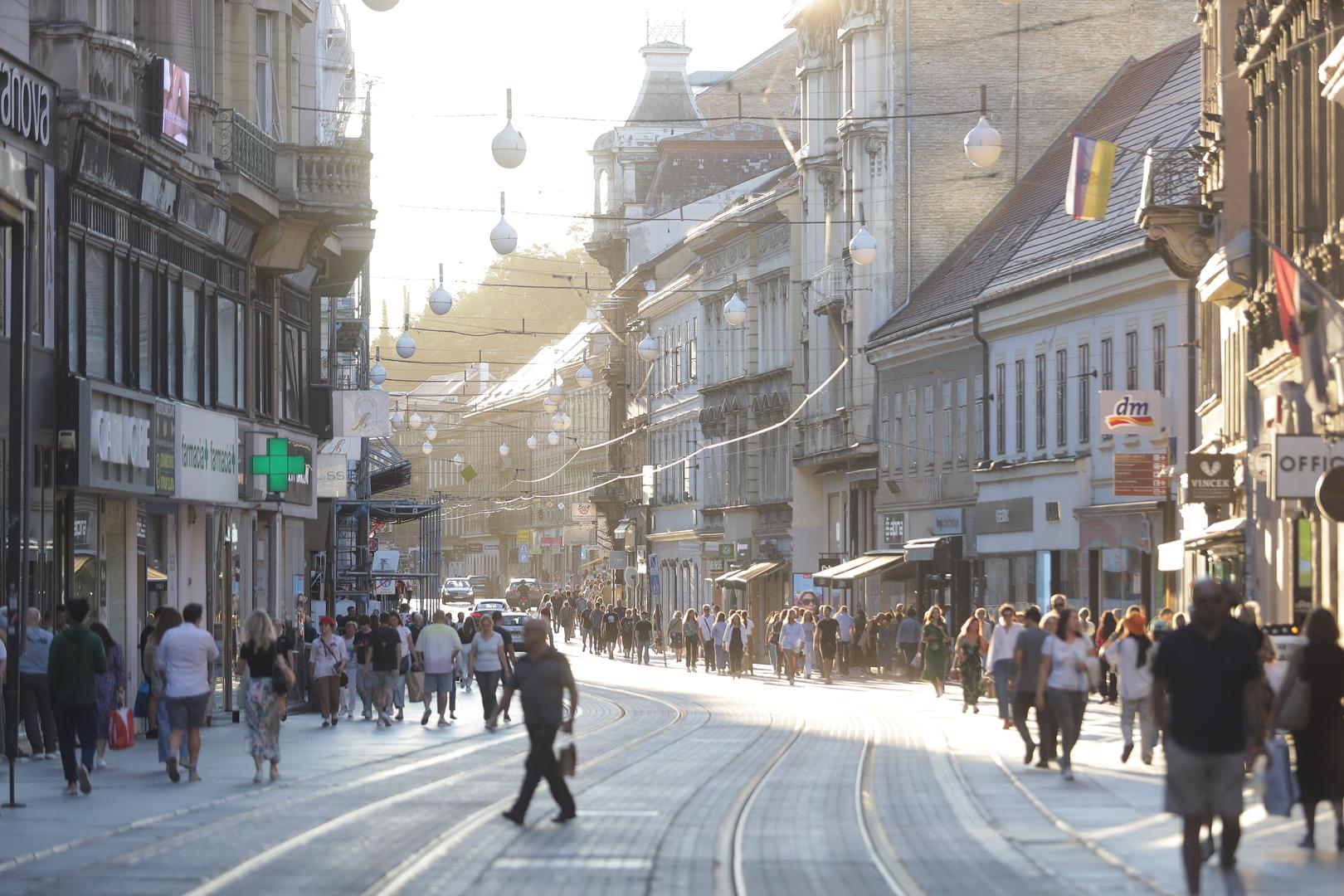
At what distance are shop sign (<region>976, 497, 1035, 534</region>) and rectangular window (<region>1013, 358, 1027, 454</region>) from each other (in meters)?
1.25

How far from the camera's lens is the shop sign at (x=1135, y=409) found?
42.0 m

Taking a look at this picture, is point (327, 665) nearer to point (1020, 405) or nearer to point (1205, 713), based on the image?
point (1020, 405)

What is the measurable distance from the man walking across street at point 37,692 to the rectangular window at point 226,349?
11.9m

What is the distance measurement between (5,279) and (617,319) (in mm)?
77354

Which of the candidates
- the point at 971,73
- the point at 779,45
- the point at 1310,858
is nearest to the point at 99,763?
the point at 1310,858

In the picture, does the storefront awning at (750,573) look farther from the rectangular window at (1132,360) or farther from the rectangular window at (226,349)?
the rectangular window at (226,349)

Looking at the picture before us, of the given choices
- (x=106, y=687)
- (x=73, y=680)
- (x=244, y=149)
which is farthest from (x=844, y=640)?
(x=73, y=680)

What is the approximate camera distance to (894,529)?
60688mm

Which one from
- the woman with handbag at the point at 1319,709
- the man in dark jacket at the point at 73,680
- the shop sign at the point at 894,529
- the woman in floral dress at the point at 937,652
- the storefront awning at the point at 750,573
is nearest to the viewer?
the woman with handbag at the point at 1319,709

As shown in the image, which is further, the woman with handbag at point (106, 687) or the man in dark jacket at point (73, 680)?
the woman with handbag at point (106, 687)

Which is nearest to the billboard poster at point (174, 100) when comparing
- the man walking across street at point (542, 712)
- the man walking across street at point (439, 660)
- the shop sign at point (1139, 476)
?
the man walking across street at point (439, 660)

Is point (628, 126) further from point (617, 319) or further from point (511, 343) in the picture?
point (511, 343)

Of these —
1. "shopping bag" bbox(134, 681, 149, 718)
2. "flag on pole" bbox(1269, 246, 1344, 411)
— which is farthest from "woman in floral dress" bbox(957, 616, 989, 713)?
"shopping bag" bbox(134, 681, 149, 718)

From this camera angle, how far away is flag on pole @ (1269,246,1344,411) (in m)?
23.1
